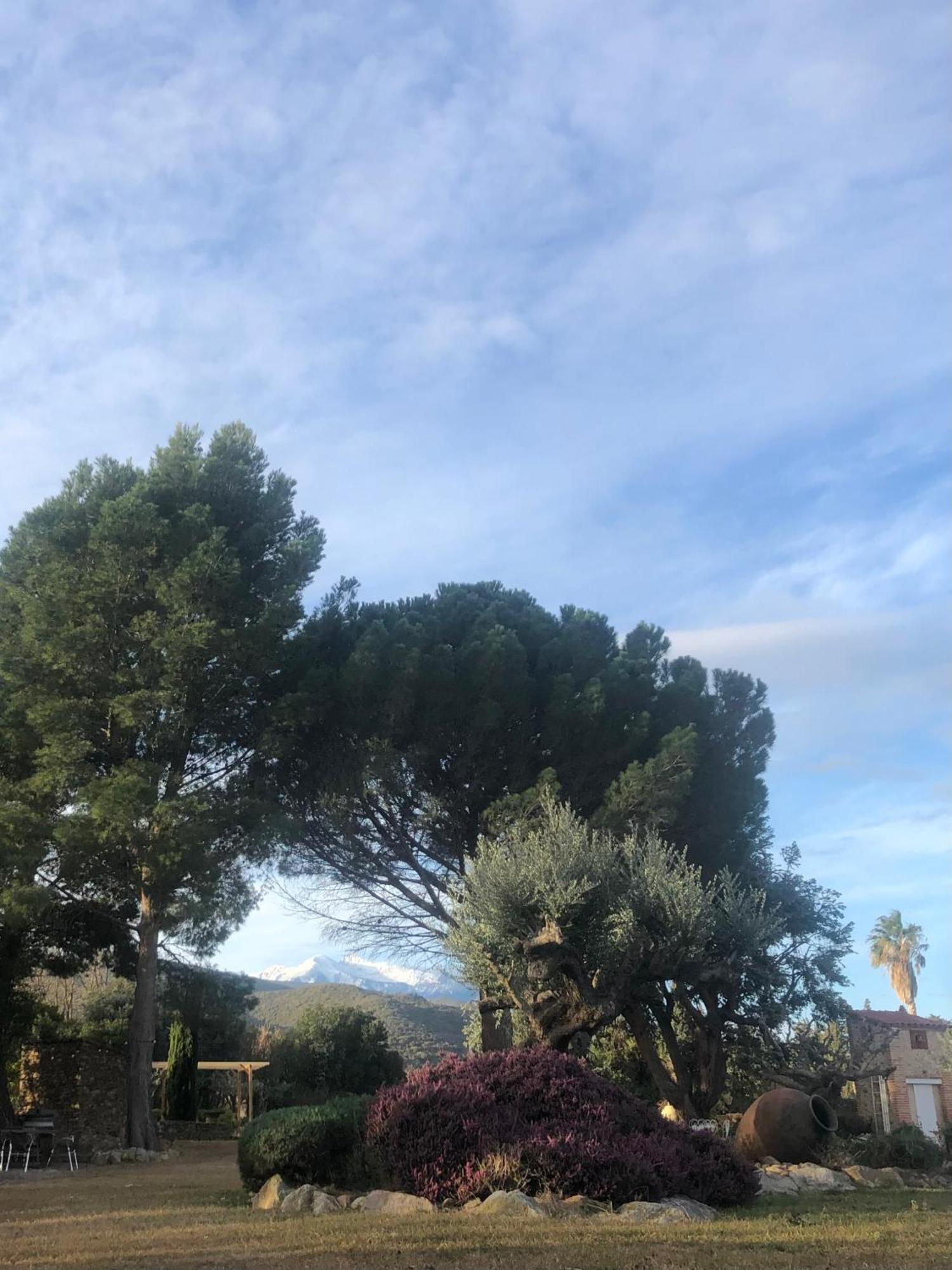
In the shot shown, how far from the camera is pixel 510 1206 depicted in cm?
830

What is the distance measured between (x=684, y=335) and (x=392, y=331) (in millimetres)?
3778

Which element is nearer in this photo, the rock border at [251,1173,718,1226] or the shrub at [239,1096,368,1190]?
the rock border at [251,1173,718,1226]

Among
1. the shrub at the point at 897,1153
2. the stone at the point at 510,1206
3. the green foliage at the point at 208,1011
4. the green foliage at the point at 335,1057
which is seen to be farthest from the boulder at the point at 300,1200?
the green foliage at the point at 335,1057

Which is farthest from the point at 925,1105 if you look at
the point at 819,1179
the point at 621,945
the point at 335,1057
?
the point at 819,1179

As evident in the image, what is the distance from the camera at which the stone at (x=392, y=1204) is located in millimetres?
8781

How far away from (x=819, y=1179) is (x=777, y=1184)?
2.39ft

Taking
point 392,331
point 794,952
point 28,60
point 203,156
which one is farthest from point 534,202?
point 794,952

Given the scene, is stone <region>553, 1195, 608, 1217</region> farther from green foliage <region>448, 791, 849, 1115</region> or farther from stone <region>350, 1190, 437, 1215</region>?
green foliage <region>448, 791, 849, 1115</region>

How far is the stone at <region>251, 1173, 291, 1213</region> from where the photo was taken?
375 inches

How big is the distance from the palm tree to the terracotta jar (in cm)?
4115

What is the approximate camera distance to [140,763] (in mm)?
18641

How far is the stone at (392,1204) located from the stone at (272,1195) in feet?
2.56

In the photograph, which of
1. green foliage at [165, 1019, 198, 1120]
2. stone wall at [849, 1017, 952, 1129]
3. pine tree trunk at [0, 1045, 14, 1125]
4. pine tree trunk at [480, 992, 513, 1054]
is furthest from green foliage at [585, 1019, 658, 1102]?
green foliage at [165, 1019, 198, 1120]

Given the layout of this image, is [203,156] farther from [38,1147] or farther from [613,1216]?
[38,1147]
